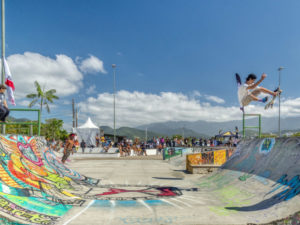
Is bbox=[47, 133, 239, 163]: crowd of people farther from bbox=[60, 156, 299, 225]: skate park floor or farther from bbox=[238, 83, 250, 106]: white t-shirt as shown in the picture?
bbox=[238, 83, 250, 106]: white t-shirt

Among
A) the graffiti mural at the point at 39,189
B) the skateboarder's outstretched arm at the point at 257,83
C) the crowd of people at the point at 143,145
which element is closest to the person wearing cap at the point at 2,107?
the graffiti mural at the point at 39,189

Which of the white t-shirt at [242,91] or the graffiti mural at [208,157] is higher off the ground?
the white t-shirt at [242,91]

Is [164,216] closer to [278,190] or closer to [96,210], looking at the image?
[96,210]

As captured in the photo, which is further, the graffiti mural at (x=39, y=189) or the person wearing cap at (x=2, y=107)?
the person wearing cap at (x=2, y=107)

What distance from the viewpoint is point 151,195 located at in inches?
248

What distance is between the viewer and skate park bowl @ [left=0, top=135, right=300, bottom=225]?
4047 millimetres

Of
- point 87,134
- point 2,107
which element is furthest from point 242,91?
point 87,134

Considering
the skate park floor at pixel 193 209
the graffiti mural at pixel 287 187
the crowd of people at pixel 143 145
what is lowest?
the crowd of people at pixel 143 145

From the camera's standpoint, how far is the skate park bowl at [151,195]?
405cm

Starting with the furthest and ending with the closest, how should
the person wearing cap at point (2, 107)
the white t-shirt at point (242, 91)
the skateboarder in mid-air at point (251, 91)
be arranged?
the person wearing cap at point (2, 107), the white t-shirt at point (242, 91), the skateboarder in mid-air at point (251, 91)

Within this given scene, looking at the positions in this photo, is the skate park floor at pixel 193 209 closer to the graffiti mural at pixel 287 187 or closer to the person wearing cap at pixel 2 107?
the graffiti mural at pixel 287 187

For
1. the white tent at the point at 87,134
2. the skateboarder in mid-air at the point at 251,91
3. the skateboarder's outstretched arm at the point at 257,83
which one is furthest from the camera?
the white tent at the point at 87,134

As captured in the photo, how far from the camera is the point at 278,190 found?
4723 mm

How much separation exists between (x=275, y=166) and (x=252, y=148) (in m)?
2.00
